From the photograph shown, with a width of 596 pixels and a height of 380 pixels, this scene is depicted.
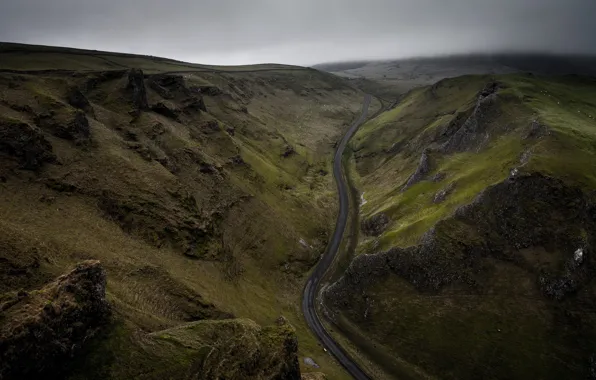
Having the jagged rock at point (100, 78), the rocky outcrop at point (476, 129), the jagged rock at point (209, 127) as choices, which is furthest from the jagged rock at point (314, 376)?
the jagged rock at point (100, 78)

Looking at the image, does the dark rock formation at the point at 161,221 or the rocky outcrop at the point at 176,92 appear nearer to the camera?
the dark rock formation at the point at 161,221

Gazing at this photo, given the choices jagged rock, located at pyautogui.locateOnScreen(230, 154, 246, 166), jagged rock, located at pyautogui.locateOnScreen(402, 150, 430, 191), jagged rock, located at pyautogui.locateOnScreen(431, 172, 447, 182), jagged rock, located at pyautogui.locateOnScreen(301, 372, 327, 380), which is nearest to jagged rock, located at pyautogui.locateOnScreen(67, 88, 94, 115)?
jagged rock, located at pyautogui.locateOnScreen(230, 154, 246, 166)

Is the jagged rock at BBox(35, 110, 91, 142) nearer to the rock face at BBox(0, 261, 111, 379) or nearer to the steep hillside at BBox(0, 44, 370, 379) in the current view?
the steep hillside at BBox(0, 44, 370, 379)

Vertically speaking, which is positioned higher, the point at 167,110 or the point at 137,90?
the point at 137,90

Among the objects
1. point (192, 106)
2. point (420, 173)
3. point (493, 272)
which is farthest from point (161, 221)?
point (420, 173)

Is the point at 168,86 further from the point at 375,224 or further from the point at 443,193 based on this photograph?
the point at 443,193

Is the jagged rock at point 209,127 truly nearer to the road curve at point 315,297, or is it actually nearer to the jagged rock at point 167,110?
the jagged rock at point 167,110
